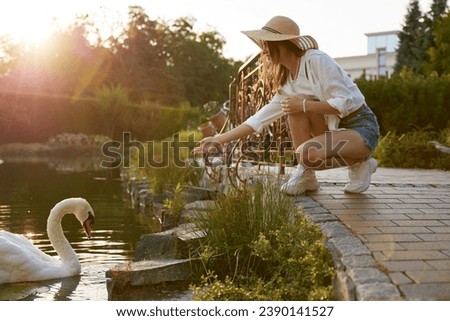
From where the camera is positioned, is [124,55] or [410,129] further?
[124,55]

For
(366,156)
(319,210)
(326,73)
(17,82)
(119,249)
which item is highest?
(17,82)

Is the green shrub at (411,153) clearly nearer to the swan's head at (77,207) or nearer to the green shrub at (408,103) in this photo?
the green shrub at (408,103)

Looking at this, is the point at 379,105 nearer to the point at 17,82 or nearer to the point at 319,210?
the point at 319,210

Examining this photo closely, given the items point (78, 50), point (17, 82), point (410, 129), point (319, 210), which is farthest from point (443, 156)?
point (78, 50)

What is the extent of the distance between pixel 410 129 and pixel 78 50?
26.8m

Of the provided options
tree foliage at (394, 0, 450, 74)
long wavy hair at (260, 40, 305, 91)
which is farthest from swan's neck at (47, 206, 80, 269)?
tree foliage at (394, 0, 450, 74)

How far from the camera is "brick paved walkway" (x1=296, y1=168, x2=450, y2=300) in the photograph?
2.60m

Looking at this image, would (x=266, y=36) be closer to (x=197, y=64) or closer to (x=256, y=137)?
(x=256, y=137)

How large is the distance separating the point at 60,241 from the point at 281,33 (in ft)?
7.64

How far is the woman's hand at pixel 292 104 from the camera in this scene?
4.40 m

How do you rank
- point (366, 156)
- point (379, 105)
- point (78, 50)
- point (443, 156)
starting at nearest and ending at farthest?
point (366, 156) < point (443, 156) < point (379, 105) < point (78, 50)

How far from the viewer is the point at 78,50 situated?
119 ft

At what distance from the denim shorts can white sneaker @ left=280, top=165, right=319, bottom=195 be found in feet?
1.39
